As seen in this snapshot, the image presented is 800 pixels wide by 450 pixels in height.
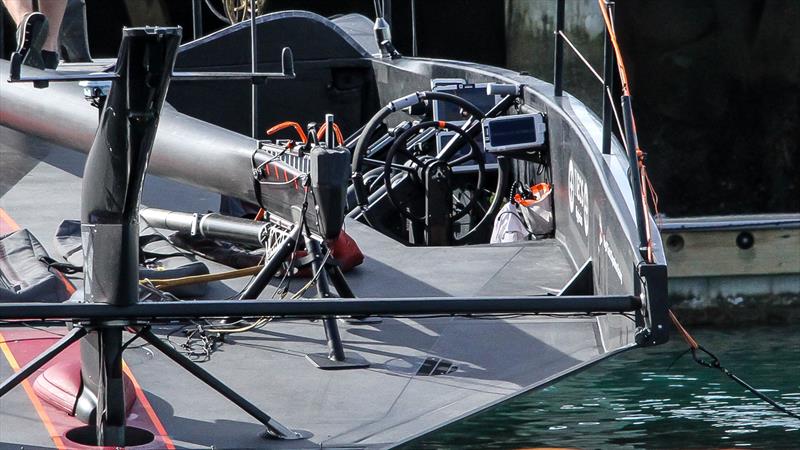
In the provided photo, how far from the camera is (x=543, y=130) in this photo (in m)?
5.86

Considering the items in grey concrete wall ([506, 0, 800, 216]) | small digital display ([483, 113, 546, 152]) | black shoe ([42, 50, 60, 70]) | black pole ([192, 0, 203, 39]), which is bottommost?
grey concrete wall ([506, 0, 800, 216])

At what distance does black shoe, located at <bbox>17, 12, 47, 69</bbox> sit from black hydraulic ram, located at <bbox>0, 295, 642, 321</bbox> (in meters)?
0.58

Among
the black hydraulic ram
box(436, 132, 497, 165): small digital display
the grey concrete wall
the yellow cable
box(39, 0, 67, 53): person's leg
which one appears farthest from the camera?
the grey concrete wall

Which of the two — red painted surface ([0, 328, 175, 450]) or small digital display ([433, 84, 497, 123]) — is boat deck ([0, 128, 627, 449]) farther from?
small digital display ([433, 84, 497, 123])

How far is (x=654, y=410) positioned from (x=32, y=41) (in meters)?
4.73

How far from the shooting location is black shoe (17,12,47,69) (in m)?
3.21

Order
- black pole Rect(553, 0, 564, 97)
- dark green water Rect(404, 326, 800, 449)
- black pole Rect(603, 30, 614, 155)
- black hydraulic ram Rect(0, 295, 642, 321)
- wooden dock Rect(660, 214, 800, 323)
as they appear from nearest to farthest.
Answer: black hydraulic ram Rect(0, 295, 642, 321) < black pole Rect(603, 30, 614, 155) < black pole Rect(553, 0, 564, 97) < dark green water Rect(404, 326, 800, 449) < wooden dock Rect(660, 214, 800, 323)

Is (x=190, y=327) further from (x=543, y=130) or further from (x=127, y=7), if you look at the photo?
(x=127, y=7)

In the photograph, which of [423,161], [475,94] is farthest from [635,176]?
[475,94]

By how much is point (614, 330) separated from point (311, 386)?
886mm

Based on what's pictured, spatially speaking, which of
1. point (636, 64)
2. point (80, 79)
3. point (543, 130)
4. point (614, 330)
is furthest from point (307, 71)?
point (636, 64)

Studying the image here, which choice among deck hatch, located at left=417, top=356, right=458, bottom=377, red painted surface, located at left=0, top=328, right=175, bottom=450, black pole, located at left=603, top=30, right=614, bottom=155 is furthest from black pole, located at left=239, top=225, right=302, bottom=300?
black pole, located at left=603, top=30, right=614, bottom=155

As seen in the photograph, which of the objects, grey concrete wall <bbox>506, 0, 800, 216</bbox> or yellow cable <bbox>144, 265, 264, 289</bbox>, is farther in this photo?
grey concrete wall <bbox>506, 0, 800, 216</bbox>

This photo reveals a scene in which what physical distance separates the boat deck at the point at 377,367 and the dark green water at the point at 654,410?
0.89 metres
